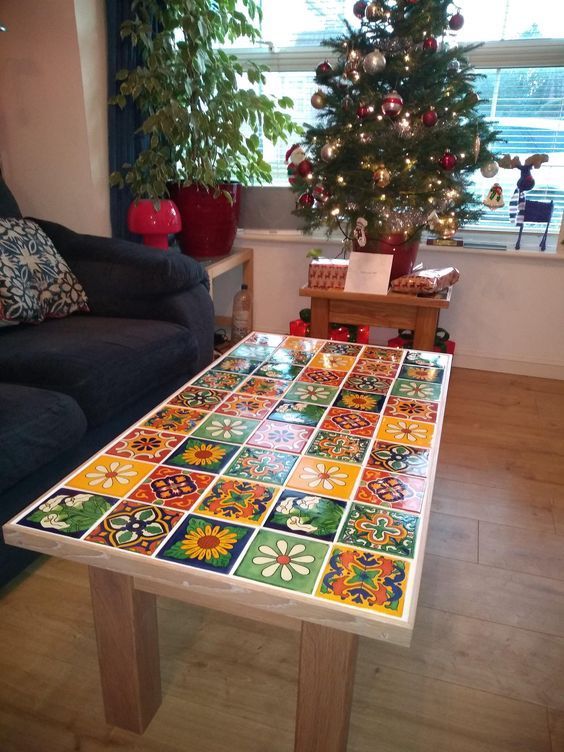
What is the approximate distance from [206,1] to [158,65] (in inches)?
14.0

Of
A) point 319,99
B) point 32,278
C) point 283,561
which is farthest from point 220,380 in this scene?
point 319,99

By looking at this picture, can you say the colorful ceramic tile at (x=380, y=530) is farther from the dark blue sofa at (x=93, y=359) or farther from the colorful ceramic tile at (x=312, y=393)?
the dark blue sofa at (x=93, y=359)

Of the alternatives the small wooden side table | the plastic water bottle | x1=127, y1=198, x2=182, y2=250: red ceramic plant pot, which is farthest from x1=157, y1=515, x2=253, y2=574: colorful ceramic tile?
the plastic water bottle

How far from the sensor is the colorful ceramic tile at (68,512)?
2.56 ft

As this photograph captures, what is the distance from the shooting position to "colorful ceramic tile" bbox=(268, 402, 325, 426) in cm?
113

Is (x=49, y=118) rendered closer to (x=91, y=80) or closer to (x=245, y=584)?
(x=91, y=80)

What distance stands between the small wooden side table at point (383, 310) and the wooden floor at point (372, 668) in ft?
2.75

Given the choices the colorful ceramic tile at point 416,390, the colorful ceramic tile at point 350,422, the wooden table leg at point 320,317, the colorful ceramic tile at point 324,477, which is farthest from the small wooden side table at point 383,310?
the colorful ceramic tile at point 324,477

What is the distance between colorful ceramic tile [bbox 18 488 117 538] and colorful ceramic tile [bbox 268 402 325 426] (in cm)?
41

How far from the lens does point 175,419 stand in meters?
1.13

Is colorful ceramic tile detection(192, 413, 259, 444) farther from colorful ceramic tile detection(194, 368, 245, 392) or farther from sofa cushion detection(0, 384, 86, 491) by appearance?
sofa cushion detection(0, 384, 86, 491)

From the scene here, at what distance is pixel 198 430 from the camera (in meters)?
1.08

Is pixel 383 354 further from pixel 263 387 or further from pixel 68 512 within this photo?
pixel 68 512

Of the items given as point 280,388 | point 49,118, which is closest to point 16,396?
point 280,388
